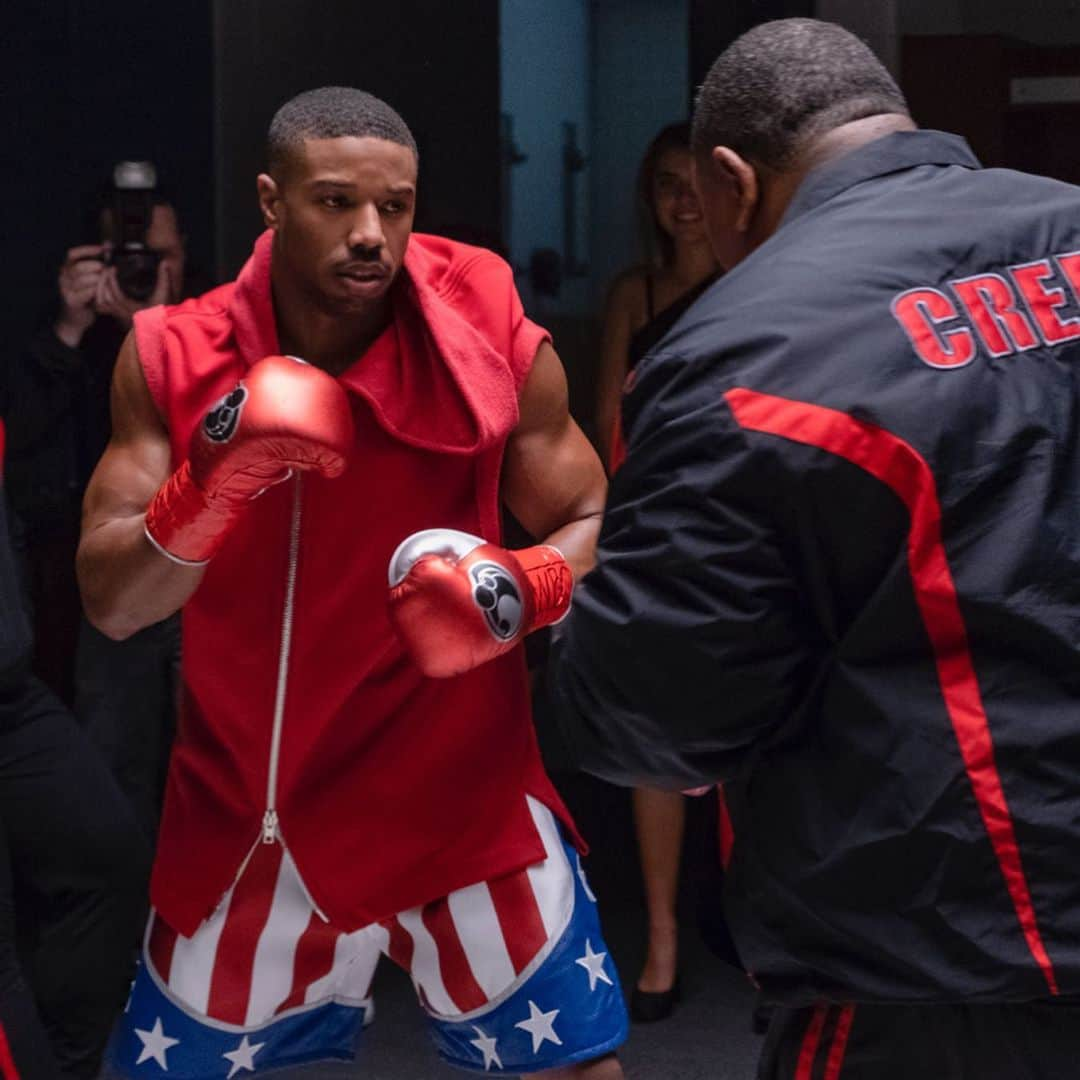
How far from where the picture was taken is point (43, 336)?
377 cm

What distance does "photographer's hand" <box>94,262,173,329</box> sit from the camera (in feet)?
12.4

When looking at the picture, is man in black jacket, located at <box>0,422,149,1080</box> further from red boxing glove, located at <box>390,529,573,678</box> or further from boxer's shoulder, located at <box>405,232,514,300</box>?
red boxing glove, located at <box>390,529,573,678</box>

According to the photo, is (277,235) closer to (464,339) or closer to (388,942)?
(464,339)

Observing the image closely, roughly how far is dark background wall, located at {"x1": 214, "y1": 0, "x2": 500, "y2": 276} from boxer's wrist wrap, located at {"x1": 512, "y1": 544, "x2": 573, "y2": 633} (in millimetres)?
2149

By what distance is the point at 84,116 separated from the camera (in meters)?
4.20

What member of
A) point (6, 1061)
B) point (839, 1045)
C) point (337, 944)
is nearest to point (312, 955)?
point (337, 944)

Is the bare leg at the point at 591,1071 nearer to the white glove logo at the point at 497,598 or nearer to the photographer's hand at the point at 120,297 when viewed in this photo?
the white glove logo at the point at 497,598

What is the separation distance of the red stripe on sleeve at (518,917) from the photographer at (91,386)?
1413mm

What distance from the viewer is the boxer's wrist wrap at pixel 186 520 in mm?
2172

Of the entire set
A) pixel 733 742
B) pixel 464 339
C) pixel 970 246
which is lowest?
pixel 733 742

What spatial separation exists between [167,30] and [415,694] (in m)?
2.33

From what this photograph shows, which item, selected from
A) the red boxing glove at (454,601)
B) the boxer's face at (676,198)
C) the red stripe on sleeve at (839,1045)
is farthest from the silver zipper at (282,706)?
the boxer's face at (676,198)

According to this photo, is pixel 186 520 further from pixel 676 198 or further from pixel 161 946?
pixel 676 198

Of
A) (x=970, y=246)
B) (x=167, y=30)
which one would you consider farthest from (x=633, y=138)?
(x=970, y=246)
